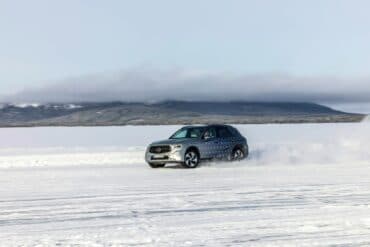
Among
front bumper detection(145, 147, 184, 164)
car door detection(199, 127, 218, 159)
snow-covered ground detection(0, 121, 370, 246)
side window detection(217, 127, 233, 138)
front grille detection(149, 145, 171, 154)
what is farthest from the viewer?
side window detection(217, 127, 233, 138)

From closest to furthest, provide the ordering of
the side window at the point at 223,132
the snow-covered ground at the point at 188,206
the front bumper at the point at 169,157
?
the snow-covered ground at the point at 188,206, the front bumper at the point at 169,157, the side window at the point at 223,132

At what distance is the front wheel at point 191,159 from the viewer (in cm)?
1992

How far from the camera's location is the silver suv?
65.4ft

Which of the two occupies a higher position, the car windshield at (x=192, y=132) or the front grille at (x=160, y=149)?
the car windshield at (x=192, y=132)

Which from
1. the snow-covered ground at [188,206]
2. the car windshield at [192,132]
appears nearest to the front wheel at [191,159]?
the snow-covered ground at [188,206]

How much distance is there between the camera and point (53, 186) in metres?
14.1

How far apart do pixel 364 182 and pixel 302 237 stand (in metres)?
7.02

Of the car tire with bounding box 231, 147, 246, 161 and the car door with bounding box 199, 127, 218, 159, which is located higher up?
the car door with bounding box 199, 127, 218, 159

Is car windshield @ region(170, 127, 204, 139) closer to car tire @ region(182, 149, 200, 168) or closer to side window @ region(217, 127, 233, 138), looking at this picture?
side window @ region(217, 127, 233, 138)

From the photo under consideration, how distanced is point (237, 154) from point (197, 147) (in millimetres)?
1979

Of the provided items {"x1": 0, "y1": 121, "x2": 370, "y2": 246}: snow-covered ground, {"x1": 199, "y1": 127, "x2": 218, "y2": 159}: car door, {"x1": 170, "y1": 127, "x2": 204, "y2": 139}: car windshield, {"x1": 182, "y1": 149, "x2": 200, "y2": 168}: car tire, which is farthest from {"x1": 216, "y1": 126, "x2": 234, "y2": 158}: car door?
{"x1": 0, "y1": 121, "x2": 370, "y2": 246}: snow-covered ground

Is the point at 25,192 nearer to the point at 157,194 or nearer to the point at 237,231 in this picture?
the point at 157,194

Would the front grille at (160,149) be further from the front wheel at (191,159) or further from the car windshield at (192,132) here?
the car windshield at (192,132)

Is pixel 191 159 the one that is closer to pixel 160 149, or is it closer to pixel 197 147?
pixel 197 147
